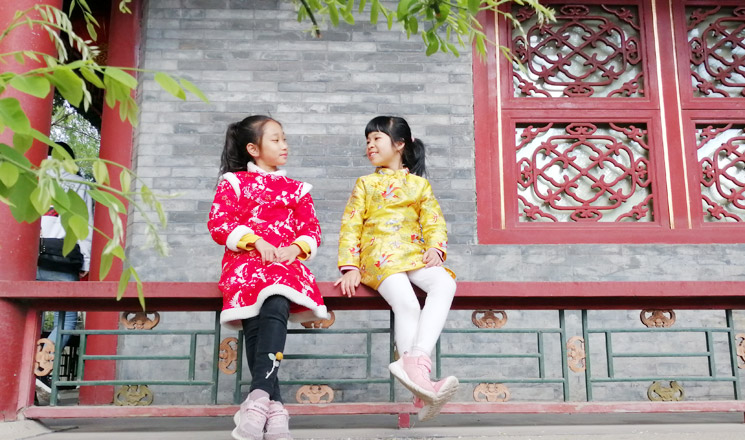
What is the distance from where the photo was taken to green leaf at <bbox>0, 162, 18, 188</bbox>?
987 mm

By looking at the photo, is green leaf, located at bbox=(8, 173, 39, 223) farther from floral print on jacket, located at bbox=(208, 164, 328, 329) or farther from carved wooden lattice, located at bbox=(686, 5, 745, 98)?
carved wooden lattice, located at bbox=(686, 5, 745, 98)

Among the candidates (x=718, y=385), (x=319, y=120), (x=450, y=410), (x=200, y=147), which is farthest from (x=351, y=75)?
(x=718, y=385)

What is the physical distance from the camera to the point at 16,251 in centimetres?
283

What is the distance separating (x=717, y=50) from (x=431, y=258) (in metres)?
3.01

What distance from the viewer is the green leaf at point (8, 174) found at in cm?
99

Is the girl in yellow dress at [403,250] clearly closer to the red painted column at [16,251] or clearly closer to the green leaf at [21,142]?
the red painted column at [16,251]

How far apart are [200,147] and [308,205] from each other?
1672mm

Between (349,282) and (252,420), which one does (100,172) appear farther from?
(349,282)

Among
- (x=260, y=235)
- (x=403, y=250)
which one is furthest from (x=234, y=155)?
(x=403, y=250)

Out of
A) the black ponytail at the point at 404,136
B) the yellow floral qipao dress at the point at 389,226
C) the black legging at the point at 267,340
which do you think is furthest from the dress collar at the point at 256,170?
the black legging at the point at 267,340

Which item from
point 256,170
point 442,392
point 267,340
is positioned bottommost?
point 442,392

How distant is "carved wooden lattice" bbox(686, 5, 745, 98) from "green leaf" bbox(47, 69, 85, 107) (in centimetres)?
431

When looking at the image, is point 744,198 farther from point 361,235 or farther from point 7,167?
point 7,167

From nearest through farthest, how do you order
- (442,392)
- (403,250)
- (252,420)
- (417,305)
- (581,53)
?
(252,420)
(442,392)
(417,305)
(403,250)
(581,53)
